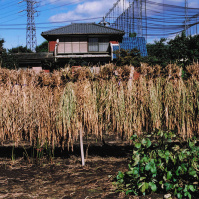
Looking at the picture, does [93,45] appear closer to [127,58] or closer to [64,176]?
[127,58]

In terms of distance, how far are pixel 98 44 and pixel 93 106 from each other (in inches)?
1018

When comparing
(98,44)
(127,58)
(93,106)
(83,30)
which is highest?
(83,30)

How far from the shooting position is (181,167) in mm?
3518

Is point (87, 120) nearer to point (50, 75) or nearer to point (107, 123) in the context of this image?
point (107, 123)

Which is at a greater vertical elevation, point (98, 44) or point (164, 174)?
point (98, 44)

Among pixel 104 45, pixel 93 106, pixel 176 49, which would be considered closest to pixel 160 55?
pixel 176 49

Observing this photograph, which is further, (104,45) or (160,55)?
(104,45)

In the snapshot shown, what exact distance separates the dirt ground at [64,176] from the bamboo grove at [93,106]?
0.53 m

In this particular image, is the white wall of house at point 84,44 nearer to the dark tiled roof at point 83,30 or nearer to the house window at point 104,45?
the house window at point 104,45

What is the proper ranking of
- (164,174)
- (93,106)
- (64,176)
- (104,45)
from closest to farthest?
(164,174) < (64,176) < (93,106) < (104,45)

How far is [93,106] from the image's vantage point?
18.2ft

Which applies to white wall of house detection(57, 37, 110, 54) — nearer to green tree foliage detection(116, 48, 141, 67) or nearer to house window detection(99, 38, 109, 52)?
house window detection(99, 38, 109, 52)

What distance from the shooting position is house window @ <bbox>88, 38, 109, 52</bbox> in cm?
3047

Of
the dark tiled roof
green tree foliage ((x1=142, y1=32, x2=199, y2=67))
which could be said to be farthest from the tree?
the dark tiled roof
